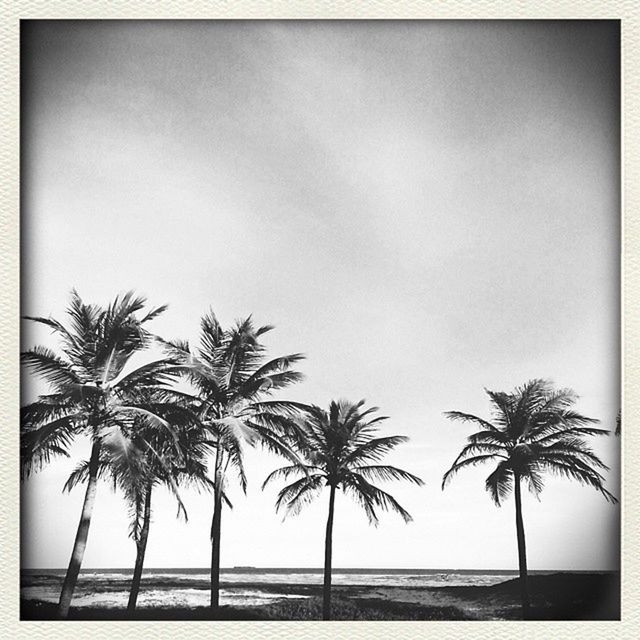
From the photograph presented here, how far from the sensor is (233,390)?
8148 mm

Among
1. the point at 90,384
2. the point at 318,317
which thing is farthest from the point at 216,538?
the point at 318,317

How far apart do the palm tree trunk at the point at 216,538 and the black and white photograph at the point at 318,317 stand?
2 cm

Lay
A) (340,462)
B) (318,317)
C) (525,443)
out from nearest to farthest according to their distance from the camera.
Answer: (318,317), (525,443), (340,462)

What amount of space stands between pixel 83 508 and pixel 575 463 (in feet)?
12.8

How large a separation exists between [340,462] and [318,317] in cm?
141

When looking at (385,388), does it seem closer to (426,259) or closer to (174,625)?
(426,259)

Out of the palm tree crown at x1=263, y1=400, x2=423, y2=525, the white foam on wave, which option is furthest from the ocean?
the palm tree crown at x1=263, y1=400, x2=423, y2=525

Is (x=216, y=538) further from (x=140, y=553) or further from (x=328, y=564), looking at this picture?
(x=328, y=564)

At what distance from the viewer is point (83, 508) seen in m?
7.20

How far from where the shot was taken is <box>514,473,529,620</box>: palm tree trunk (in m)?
7.24

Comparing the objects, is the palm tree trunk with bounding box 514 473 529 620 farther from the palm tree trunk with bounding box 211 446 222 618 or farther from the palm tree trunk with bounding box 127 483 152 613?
the palm tree trunk with bounding box 127 483 152 613

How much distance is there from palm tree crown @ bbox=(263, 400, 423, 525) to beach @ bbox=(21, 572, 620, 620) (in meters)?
0.70

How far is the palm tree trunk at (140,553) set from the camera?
23.6ft

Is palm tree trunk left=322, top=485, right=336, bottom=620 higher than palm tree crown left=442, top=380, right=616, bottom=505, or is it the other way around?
palm tree crown left=442, top=380, right=616, bottom=505
